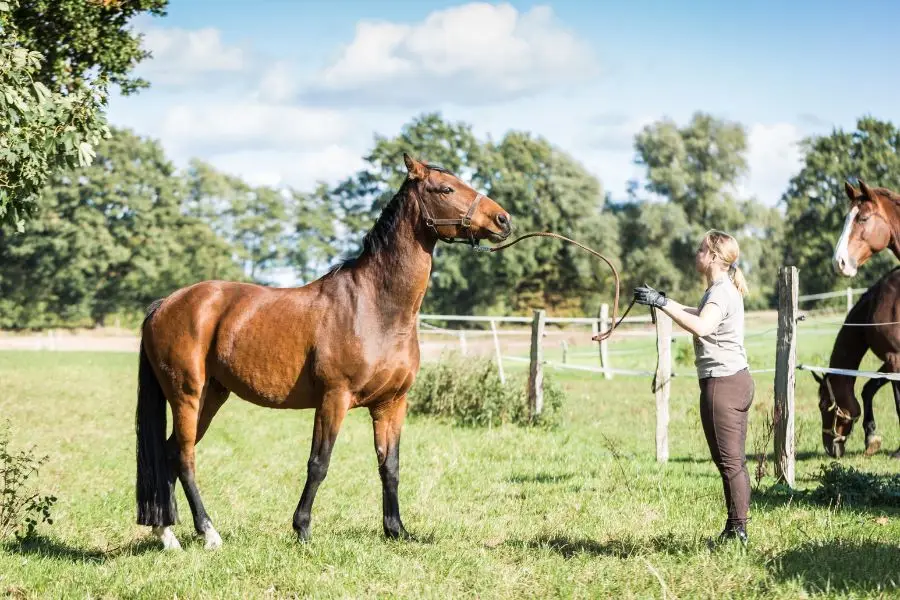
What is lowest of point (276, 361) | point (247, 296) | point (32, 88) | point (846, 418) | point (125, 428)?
point (125, 428)

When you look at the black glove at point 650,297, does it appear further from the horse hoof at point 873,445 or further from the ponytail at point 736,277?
the horse hoof at point 873,445

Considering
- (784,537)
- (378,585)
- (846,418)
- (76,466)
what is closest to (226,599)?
(378,585)

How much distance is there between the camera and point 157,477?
6227 millimetres

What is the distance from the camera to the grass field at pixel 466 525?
15.8 feet

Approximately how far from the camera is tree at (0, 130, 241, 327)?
165 feet

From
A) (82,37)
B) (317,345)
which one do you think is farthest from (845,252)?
(82,37)

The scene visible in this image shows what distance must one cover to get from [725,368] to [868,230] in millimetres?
4653

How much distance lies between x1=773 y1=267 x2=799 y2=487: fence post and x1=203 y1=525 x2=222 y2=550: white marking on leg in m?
5.14

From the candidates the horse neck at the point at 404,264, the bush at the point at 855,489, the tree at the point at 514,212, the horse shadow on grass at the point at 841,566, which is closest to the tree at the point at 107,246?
the tree at the point at 514,212

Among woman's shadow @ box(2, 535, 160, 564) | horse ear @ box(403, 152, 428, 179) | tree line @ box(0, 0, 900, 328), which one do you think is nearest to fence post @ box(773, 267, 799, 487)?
horse ear @ box(403, 152, 428, 179)

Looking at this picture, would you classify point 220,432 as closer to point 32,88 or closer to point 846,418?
point 32,88

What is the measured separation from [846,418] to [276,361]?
273 inches

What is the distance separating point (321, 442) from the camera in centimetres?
578

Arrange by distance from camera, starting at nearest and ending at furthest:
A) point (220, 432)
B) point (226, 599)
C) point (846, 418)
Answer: point (226, 599)
point (846, 418)
point (220, 432)
